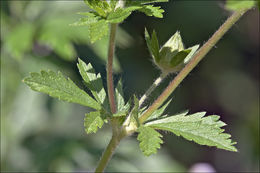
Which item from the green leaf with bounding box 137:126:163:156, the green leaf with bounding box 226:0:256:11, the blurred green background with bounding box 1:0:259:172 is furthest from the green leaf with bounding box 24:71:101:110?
the blurred green background with bounding box 1:0:259:172

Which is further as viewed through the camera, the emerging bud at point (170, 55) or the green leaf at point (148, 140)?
the emerging bud at point (170, 55)

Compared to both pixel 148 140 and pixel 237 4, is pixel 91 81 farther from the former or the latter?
pixel 237 4

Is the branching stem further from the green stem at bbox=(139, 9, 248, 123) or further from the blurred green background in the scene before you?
the blurred green background

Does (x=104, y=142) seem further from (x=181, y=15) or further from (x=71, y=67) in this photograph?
(x=181, y=15)

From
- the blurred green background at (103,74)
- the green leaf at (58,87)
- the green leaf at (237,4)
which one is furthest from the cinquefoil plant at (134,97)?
the blurred green background at (103,74)

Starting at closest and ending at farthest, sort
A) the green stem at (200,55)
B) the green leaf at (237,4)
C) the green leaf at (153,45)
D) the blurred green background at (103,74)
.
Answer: the green leaf at (237,4)
the green stem at (200,55)
the green leaf at (153,45)
the blurred green background at (103,74)

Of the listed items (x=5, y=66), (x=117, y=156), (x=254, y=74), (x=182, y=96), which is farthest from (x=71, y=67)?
(x=254, y=74)

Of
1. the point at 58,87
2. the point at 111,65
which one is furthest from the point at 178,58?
the point at 58,87

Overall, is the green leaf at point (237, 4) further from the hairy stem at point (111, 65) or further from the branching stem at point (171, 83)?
the hairy stem at point (111, 65)
